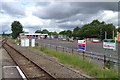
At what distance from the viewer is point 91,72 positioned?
7922mm

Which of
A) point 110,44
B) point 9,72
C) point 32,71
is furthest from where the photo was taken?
point 110,44

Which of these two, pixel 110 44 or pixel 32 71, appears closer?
pixel 32 71

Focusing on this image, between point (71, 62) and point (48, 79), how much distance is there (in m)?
4.24

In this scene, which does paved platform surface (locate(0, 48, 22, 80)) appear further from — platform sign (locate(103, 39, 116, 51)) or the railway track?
platform sign (locate(103, 39, 116, 51))

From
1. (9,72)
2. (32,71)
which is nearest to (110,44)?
(32,71)

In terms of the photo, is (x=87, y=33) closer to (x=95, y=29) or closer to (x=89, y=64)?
(x=95, y=29)

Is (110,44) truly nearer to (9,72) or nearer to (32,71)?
(32,71)

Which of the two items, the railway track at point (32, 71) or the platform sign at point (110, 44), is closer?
the railway track at point (32, 71)

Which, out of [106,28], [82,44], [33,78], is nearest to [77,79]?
[33,78]

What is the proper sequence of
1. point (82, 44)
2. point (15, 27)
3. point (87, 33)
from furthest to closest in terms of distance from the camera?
point (15, 27), point (87, 33), point (82, 44)

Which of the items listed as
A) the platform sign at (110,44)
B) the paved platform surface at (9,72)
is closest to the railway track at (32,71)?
the paved platform surface at (9,72)

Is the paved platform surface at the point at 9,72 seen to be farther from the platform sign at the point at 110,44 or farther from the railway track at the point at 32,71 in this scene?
the platform sign at the point at 110,44

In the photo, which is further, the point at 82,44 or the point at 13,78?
the point at 82,44

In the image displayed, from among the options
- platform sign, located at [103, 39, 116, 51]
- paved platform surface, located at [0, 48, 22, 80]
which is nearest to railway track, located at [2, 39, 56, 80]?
paved platform surface, located at [0, 48, 22, 80]
